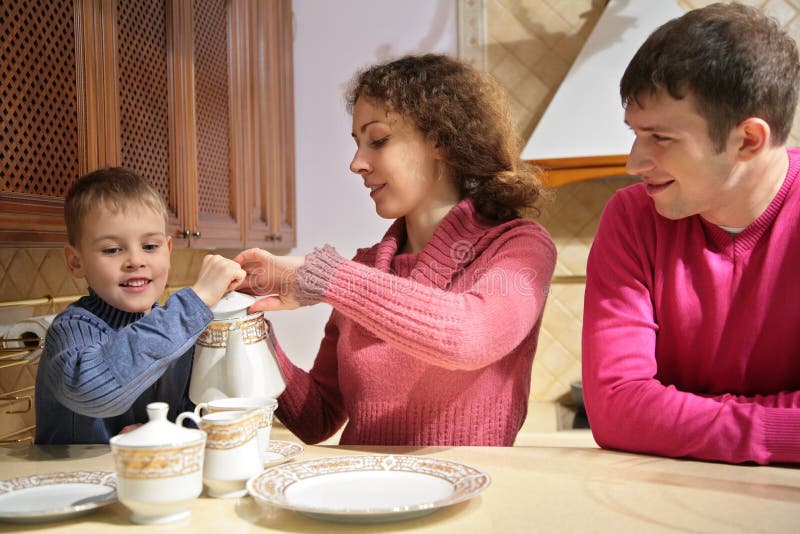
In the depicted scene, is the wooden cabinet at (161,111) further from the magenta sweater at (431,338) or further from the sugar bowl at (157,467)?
the sugar bowl at (157,467)

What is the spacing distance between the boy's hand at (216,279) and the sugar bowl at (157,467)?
37cm

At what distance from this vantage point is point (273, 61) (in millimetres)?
2844

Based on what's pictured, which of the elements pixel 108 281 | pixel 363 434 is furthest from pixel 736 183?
pixel 108 281

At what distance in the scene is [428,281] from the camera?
4.40ft

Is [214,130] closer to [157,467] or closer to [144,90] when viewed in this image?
[144,90]

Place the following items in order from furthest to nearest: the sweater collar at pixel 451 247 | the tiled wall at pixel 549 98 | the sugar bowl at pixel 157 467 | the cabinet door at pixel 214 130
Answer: the tiled wall at pixel 549 98
the cabinet door at pixel 214 130
the sweater collar at pixel 451 247
the sugar bowl at pixel 157 467

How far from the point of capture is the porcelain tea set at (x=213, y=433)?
0.79 meters

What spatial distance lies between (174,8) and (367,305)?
1337 millimetres

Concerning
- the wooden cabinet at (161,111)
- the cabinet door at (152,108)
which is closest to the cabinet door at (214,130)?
the wooden cabinet at (161,111)

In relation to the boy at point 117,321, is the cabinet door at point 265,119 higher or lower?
higher

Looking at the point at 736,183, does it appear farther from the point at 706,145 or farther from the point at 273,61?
the point at 273,61

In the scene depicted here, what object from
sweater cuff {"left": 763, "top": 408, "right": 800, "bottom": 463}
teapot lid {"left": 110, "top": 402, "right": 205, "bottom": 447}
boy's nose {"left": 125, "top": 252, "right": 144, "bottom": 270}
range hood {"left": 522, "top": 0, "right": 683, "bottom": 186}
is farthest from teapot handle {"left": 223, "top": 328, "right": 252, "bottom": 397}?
range hood {"left": 522, "top": 0, "right": 683, "bottom": 186}

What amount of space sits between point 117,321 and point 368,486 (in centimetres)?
67

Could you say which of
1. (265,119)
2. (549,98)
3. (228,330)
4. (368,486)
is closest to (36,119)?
(228,330)
